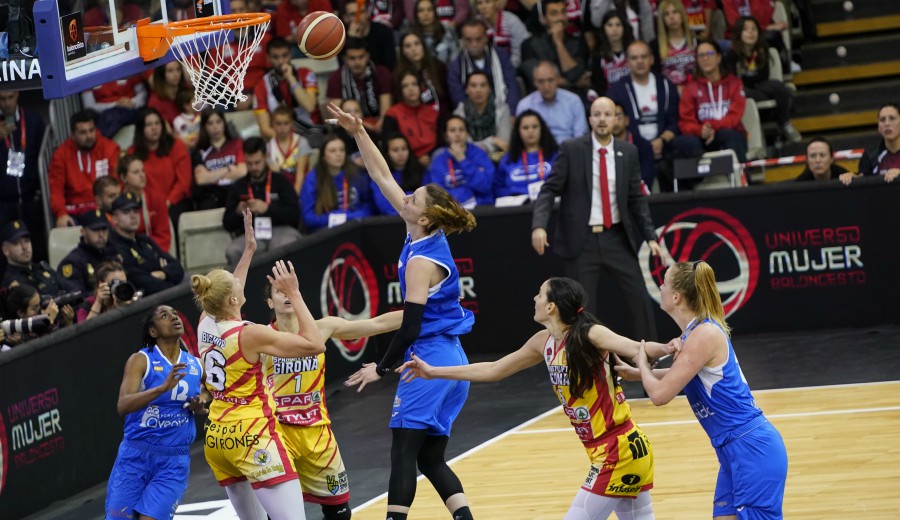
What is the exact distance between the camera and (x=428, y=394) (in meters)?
7.61

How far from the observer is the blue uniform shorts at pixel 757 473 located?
21.0 feet

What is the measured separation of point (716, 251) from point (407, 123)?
11.2 feet

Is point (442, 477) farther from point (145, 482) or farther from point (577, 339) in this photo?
point (145, 482)

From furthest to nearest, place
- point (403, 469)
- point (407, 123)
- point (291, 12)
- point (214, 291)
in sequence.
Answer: point (291, 12) → point (407, 123) → point (403, 469) → point (214, 291)

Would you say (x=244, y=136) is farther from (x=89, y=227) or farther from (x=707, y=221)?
(x=707, y=221)

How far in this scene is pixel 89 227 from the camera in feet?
38.8

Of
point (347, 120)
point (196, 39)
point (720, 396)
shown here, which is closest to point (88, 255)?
point (196, 39)

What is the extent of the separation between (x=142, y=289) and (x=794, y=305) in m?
5.68

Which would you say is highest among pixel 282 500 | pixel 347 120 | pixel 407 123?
pixel 347 120

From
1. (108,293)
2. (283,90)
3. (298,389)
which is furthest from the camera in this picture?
(283,90)

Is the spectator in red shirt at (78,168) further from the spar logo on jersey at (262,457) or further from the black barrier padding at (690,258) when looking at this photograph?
the spar logo on jersey at (262,457)

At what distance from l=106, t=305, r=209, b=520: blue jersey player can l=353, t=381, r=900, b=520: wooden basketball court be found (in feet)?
4.22

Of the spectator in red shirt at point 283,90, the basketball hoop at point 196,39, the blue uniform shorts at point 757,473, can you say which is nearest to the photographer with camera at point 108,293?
the basketball hoop at point 196,39

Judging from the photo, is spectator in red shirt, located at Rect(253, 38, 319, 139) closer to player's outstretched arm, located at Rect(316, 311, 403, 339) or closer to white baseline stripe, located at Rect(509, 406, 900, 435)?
white baseline stripe, located at Rect(509, 406, 900, 435)
